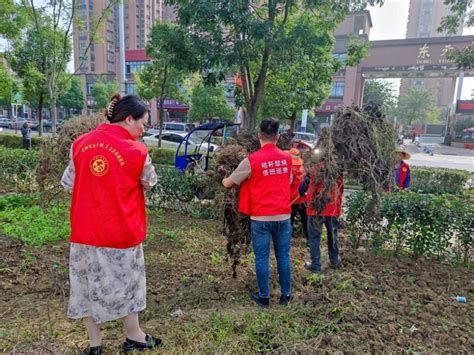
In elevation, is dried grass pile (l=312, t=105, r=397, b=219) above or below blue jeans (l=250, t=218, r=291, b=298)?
above

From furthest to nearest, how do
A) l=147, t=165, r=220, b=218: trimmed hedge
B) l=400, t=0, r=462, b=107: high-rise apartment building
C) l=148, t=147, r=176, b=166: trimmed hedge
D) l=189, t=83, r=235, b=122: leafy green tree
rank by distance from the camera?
1. l=400, t=0, r=462, b=107: high-rise apartment building
2. l=189, t=83, r=235, b=122: leafy green tree
3. l=148, t=147, r=176, b=166: trimmed hedge
4. l=147, t=165, r=220, b=218: trimmed hedge

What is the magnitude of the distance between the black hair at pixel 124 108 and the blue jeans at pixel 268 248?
4.67ft

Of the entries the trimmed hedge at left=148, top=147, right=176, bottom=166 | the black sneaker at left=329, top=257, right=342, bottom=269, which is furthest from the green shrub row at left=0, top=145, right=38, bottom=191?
the black sneaker at left=329, top=257, right=342, bottom=269

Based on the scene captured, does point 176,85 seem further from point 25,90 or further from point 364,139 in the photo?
point 364,139

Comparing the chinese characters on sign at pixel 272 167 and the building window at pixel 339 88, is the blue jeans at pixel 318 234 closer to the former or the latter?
the chinese characters on sign at pixel 272 167

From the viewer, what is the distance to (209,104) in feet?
83.5

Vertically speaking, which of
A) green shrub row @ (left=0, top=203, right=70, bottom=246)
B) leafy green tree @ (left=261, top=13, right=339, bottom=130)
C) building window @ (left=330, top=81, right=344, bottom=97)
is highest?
building window @ (left=330, top=81, right=344, bottom=97)

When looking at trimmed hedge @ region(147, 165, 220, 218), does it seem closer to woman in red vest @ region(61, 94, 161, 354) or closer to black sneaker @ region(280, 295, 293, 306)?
black sneaker @ region(280, 295, 293, 306)

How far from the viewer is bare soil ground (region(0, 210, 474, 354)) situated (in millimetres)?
2479

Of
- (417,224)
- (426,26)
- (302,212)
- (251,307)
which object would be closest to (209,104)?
(302,212)

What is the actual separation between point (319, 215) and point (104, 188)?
7.88 ft

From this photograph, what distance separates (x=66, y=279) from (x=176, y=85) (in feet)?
46.4

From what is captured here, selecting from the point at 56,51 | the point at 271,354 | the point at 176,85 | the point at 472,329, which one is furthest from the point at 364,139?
the point at 176,85

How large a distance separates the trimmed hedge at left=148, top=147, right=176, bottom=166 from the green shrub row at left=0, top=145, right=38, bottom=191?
17.8 feet
